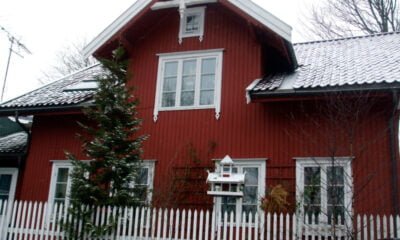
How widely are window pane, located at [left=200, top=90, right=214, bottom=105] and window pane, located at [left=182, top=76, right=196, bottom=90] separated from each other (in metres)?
0.35

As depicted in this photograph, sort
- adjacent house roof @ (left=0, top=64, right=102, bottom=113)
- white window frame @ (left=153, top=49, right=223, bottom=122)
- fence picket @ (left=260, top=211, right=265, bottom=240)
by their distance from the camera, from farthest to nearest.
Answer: adjacent house roof @ (left=0, top=64, right=102, bottom=113) → white window frame @ (left=153, top=49, right=223, bottom=122) → fence picket @ (left=260, top=211, right=265, bottom=240)

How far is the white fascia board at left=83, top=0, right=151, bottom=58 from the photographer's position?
11.9m

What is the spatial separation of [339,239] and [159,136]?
5066mm

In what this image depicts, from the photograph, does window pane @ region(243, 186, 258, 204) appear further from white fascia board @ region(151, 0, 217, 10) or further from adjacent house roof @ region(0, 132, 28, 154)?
adjacent house roof @ region(0, 132, 28, 154)

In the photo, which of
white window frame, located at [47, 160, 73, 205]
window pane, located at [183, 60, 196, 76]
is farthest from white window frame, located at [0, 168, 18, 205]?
window pane, located at [183, 60, 196, 76]

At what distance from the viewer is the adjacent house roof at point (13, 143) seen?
13.8 meters

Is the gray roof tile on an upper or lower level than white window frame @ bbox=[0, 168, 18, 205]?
upper

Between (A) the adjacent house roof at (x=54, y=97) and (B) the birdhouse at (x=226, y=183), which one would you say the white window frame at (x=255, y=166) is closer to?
(B) the birdhouse at (x=226, y=183)

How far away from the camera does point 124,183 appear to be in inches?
380

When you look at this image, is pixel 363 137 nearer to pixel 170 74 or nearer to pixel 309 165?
pixel 309 165

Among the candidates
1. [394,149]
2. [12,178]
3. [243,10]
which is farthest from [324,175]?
[12,178]

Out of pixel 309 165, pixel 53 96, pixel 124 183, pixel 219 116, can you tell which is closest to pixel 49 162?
pixel 53 96

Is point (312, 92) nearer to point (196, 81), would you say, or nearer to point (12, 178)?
point (196, 81)

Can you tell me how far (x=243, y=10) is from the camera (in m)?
11.0
